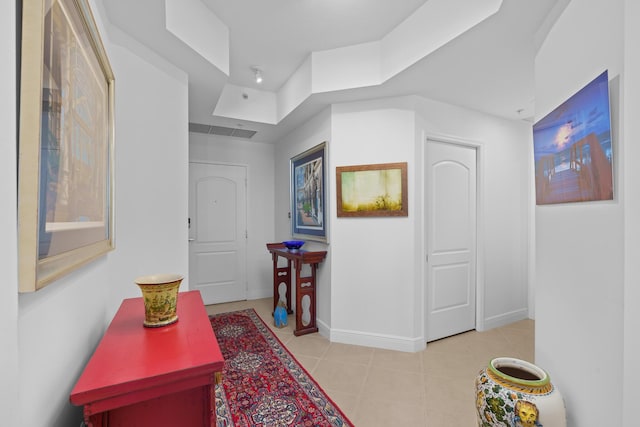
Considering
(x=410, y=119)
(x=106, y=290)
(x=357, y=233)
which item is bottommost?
(x=106, y=290)

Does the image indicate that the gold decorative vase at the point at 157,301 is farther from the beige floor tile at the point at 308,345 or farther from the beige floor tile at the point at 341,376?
the beige floor tile at the point at 308,345

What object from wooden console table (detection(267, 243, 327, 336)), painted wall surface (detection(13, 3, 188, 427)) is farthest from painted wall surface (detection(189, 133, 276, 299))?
painted wall surface (detection(13, 3, 188, 427))

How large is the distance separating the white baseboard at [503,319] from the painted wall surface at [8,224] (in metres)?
3.63

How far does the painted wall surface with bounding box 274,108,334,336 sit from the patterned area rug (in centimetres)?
61

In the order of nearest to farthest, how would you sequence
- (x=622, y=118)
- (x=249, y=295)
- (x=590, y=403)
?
(x=622, y=118) → (x=590, y=403) → (x=249, y=295)

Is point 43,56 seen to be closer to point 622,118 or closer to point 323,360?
point 622,118

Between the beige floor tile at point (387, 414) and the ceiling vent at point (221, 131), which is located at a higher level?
the ceiling vent at point (221, 131)

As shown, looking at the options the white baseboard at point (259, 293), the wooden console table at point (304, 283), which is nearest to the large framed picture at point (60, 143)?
the wooden console table at point (304, 283)

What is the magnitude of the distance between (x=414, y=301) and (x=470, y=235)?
1.07 meters

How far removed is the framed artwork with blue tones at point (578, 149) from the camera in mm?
1087

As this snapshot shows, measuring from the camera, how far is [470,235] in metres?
3.13

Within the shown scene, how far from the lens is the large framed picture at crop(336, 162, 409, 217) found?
8.79 ft

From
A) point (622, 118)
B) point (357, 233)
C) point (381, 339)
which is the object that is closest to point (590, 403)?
point (622, 118)

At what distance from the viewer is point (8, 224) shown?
1.67 feet
